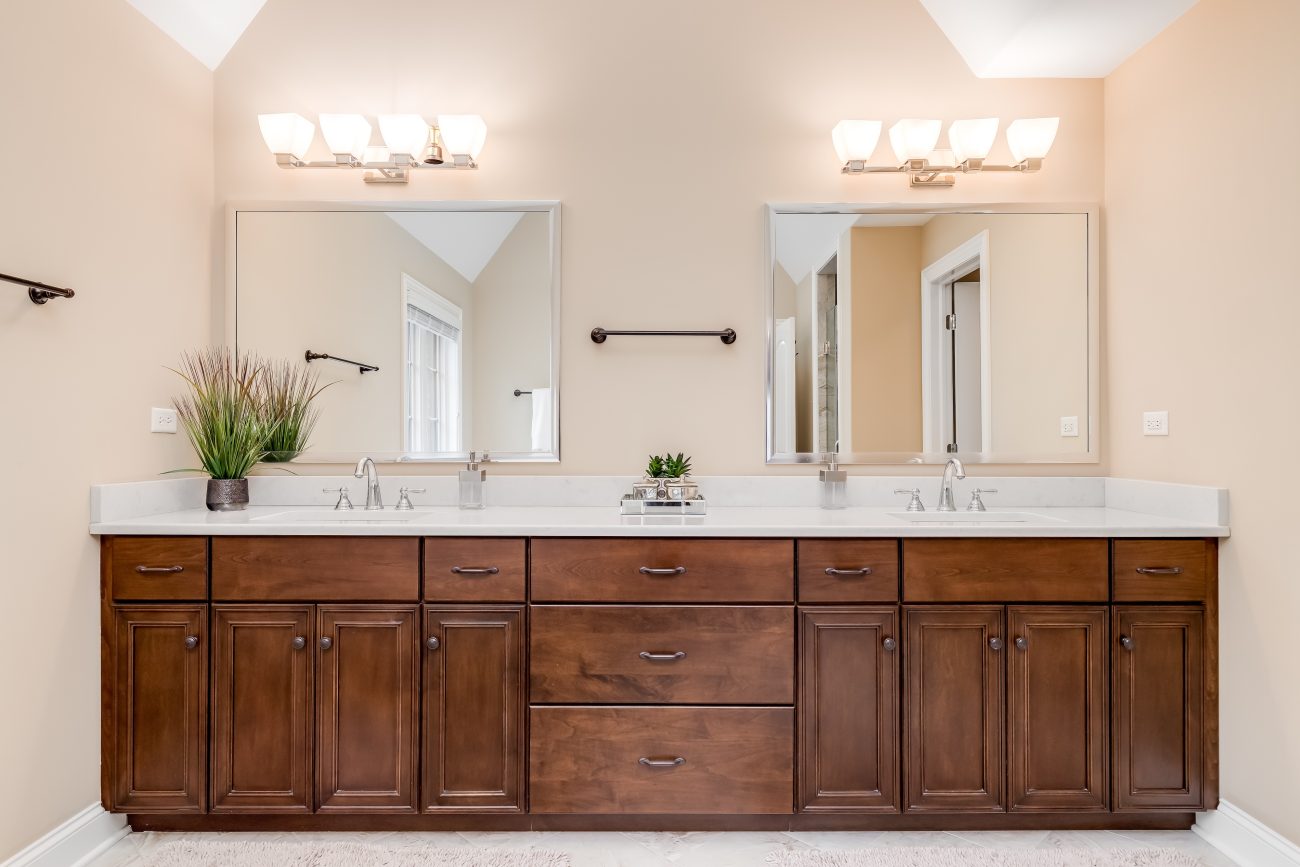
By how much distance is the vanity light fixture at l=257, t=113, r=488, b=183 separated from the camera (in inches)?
92.1

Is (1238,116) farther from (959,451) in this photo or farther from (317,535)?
→ (317,535)

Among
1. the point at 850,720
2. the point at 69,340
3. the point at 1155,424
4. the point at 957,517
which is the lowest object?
the point at 850,720

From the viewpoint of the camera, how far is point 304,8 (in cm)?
243

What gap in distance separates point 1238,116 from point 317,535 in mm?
2714

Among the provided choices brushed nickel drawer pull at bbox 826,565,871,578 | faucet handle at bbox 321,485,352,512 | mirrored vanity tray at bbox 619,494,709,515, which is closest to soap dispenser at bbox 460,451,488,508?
faucet handle at bbox 321,485,352,512

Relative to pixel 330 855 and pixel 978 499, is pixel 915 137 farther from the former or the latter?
pixel 330 855

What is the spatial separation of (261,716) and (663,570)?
45.2 inches

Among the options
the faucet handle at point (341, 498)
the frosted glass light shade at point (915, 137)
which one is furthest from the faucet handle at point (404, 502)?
the frosted glass light shade at point (915, 137)

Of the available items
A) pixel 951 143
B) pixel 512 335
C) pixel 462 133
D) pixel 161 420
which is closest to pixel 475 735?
pixel 512 335

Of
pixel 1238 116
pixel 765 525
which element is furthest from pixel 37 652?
pixel 1238 116

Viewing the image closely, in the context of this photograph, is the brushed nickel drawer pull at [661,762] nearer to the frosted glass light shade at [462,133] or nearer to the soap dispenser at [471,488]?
the soap dispenser at [471,488]

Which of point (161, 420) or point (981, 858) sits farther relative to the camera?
point (161, 420)

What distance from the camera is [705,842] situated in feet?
6.14

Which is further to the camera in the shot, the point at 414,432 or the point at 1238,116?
the point at 414,432
